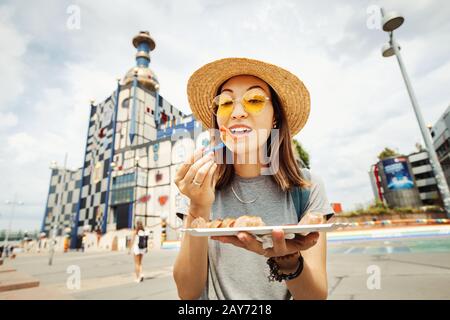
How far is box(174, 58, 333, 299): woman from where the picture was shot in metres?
0.98

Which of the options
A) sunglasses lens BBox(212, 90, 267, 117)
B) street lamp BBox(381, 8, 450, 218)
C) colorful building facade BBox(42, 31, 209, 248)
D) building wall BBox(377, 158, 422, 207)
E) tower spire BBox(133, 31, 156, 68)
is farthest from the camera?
building wall BBox(377, 158, 422, 207)

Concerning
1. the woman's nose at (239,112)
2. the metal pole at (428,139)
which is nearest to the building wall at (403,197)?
the metal pole at (428,139)

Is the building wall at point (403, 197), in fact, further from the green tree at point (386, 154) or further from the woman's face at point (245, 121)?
the woman's face at point (245, 121)

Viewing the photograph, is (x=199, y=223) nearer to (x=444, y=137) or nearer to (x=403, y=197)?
(x=444, y=137)

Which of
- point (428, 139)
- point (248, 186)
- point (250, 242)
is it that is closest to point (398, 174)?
point (428, 139)

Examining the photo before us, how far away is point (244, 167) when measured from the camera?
1.34 metres

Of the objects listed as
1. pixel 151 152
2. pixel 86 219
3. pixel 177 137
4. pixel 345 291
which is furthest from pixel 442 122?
pixel 86 219

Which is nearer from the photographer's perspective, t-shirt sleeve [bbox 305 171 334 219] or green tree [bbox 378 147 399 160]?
t-shirt sleeve [bbox 305 171 334 219]

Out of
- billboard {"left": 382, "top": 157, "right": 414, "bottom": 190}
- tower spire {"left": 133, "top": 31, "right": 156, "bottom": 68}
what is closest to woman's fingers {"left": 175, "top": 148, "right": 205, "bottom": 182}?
tower spire {"left": 133, "top": 31, "right": 156, "bottom": 68}

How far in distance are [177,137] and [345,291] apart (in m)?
18.5

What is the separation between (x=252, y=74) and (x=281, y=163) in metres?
0.54

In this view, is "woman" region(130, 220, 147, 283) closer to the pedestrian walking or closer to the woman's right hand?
the pedestrian walking

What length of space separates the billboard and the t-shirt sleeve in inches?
1780

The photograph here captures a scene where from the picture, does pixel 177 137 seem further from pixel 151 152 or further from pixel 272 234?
pixel 272 234
